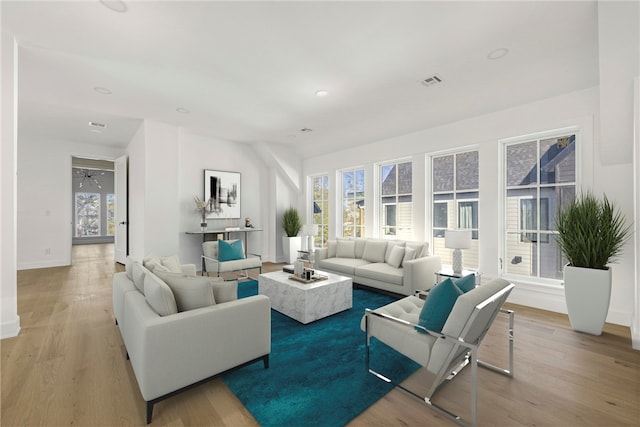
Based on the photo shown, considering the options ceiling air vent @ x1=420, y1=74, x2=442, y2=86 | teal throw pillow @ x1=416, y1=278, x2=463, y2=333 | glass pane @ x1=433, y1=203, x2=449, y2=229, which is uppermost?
ceiling air vent @ x1=420, y1=74, x2=442, y2=86

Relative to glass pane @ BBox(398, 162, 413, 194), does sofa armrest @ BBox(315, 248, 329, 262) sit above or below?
below

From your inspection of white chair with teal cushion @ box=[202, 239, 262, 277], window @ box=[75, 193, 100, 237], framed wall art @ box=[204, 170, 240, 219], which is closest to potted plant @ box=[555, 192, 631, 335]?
white chair with teal cushion @ box=[202, 239, 262, 277]

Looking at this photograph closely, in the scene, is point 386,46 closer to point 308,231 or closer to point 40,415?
point 40,415

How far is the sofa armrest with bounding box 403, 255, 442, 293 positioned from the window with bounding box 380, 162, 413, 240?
99 centimetres

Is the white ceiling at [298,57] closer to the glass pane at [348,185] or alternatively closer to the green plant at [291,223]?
the glass pane at [348,185]

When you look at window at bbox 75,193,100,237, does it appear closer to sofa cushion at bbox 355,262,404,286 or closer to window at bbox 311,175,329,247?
window at bbox 311,175,329,247

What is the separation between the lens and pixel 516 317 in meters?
3.37

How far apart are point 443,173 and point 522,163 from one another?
3.63 ft

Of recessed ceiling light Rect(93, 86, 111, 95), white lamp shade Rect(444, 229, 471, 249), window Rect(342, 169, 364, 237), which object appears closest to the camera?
recessed ceiling light Rect(93, 86, 111, 95)

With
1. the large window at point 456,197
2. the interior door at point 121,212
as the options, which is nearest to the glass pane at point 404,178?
the large window at point 456,197

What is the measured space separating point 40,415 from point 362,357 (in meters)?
2.24

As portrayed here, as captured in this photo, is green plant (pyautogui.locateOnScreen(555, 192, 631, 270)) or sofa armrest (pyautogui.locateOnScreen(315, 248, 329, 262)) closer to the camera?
green plant (pyautogui.locateOnScreen(555, 192, 631, 270))

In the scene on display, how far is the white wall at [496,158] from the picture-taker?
10.3 ft

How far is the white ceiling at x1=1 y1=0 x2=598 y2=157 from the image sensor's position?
2.24m
